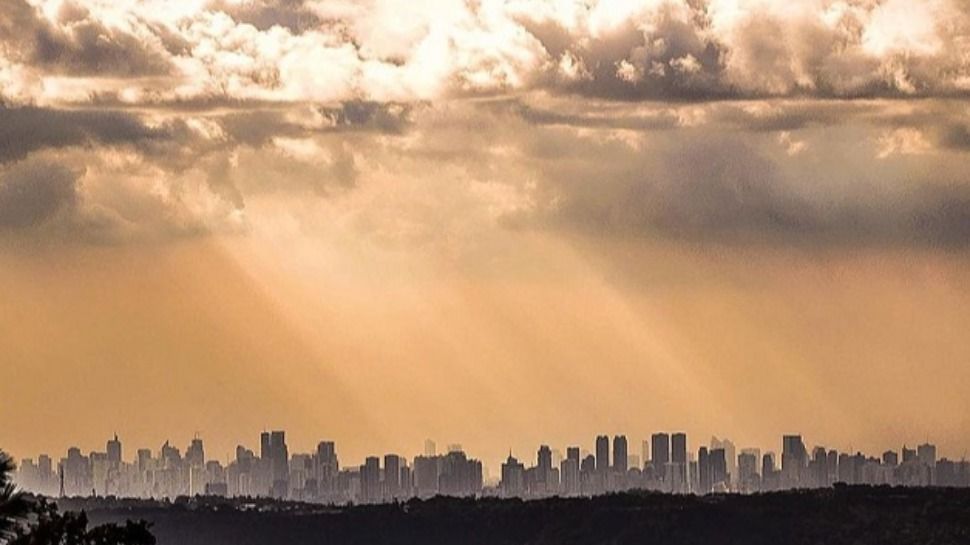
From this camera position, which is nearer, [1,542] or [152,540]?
[1,542]

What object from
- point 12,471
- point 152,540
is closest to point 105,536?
point 152,540

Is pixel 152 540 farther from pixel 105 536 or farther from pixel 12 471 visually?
pixel 12 471

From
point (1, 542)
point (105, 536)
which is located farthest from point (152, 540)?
point (1, 542)

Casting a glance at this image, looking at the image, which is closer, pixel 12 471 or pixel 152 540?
pixel 12 471

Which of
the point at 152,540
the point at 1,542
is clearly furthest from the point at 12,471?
the point at 152,540
